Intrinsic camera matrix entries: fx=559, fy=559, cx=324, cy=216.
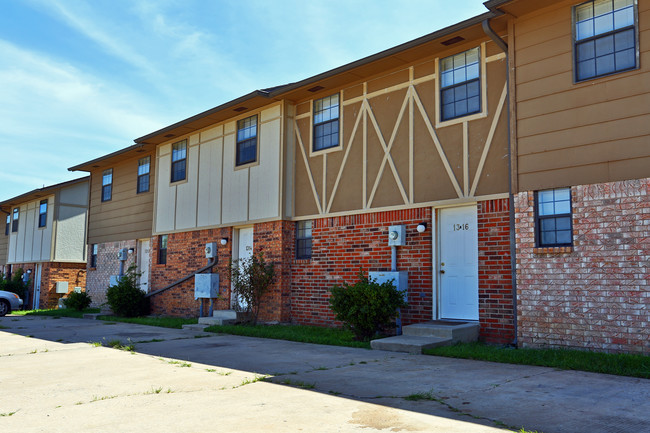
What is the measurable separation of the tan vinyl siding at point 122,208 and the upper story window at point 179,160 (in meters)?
1.58

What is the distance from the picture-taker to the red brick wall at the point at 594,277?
7.63m

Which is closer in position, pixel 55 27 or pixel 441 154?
pixel 441 154

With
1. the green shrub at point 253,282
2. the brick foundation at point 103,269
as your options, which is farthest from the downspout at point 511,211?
the brick foundation at point 103,269

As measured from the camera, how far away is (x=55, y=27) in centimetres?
1262

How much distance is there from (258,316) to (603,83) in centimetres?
904

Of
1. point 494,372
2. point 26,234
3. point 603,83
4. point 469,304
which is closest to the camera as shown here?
point 494,372

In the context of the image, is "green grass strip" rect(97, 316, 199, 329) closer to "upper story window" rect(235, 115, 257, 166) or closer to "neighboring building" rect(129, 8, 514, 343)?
"neighboring building" rect(129, 8, 514, 343)

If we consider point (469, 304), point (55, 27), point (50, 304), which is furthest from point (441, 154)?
point (50, 304)

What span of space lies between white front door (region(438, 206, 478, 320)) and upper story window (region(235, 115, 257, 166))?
598 centimetres

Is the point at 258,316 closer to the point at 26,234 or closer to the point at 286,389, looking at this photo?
the point at 286,389

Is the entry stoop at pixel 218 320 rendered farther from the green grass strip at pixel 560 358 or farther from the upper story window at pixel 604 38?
the upper story window at pixel 604 38

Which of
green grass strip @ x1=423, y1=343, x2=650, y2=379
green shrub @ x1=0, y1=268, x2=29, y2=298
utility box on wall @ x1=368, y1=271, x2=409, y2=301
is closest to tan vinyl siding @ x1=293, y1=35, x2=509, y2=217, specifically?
utility box on wall @ x1=368, y1=271, x2=409, y2=301

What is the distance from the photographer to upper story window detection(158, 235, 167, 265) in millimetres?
17594

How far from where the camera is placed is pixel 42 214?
25.9 meters
